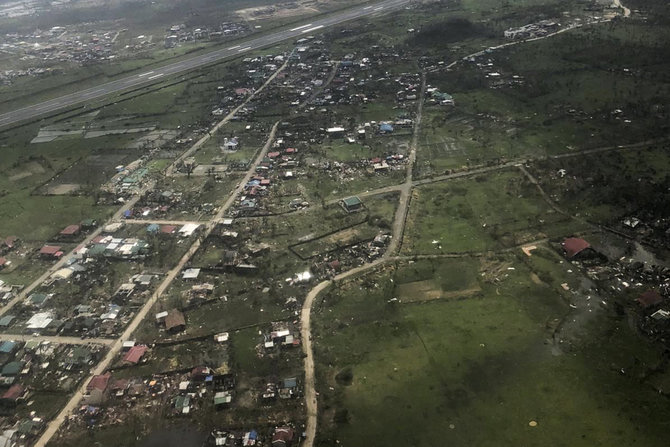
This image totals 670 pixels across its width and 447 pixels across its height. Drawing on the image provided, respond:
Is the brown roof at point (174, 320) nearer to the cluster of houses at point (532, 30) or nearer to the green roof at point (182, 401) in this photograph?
the green roof at point (182, 401)

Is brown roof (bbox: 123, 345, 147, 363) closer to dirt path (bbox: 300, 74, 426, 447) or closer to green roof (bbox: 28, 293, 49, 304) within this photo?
green roof (bbox: 28, 293, 49, 304)

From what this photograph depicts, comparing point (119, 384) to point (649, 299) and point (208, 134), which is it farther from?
point (208, 134)

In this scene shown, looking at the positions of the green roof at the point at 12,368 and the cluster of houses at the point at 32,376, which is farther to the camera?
the green roof at the point at 12,368

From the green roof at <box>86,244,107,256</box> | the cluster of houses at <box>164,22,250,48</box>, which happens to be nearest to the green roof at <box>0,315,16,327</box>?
the green roof at <box>86,244,107,256</box>

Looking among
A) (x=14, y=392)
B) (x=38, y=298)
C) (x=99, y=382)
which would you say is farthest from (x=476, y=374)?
(x=38, y=298)

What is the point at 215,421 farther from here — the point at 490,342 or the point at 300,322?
the point at 490,342

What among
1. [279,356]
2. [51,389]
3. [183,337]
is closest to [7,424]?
[51,389]

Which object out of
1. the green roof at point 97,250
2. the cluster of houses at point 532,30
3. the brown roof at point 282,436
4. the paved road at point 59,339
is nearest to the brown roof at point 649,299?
the brown roof at point 282,436
